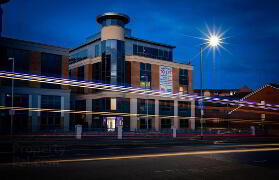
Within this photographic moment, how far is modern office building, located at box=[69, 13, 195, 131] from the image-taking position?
173ft

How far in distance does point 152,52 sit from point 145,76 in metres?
7.47

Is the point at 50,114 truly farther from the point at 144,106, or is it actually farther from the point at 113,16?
the point at 113,16

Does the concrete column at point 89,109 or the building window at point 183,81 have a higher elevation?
the building window at point 183,81

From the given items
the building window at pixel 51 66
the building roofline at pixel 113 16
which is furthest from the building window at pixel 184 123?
the building window at pixel 51 66

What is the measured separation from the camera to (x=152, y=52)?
200 ft

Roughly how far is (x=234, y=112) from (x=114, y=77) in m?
28.4

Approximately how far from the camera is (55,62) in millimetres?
47344

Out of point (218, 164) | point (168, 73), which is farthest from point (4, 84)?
point (218, 164)

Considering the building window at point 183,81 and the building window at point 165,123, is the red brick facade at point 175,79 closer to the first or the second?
the building window at point 183,81

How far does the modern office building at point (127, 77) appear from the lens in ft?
173

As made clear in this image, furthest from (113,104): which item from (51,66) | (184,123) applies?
(184,123)

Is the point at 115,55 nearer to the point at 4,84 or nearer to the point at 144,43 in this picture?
the point at 144,43

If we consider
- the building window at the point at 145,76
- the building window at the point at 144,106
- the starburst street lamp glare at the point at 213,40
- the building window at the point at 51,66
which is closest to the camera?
the starburst street lamp glare at the point at 213,40

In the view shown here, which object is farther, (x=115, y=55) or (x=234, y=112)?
(x=234, y=112)
